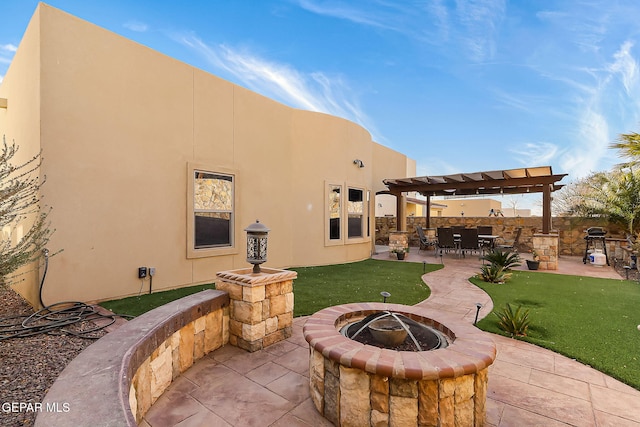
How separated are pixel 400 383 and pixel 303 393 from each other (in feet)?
3.25

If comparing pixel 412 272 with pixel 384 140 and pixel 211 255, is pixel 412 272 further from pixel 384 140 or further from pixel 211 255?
pixel 384 140

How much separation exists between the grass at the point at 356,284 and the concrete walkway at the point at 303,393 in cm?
155

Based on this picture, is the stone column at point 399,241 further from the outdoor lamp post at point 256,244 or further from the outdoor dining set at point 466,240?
the outdoor lamp post at point 256,244

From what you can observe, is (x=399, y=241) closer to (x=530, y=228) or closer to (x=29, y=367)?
(x=530, y=228)

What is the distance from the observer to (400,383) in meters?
1.83

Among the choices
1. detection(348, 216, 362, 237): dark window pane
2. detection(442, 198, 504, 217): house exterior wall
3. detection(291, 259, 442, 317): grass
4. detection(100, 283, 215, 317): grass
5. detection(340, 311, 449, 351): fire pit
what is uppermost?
detection(442, 198, 504, 217): house exterior wall

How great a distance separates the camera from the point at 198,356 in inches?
119

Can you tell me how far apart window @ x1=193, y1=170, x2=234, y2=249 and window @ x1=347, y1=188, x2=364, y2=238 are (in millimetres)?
4116

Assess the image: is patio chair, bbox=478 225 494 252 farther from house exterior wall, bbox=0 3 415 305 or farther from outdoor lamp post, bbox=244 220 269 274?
outdoor lamp post, bbox=244 220 269 274

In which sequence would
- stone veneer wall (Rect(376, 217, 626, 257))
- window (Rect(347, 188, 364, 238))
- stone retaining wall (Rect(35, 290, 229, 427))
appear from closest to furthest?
stone retaining wall (Rect(35, 290, 229, 427)), window (Rect(347, 188, 364, 238)), stone veneer wall (Rect(376, 217, 626, 257))

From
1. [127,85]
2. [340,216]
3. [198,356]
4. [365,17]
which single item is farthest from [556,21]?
[198,356]

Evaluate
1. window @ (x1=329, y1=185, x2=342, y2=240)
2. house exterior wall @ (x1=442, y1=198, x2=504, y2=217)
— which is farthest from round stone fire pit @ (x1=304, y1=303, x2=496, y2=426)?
house exterior wall @ (x1=442, y1=198, x2=504, y2=217)

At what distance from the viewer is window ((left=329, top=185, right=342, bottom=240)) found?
8.92 meters

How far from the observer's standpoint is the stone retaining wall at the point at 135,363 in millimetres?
1271
